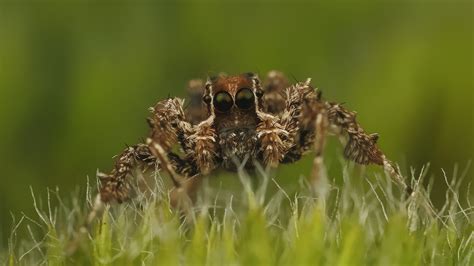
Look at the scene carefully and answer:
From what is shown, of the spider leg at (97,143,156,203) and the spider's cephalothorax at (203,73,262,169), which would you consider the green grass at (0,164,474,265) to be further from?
the spider's cephalothorax at (203,73,262,169)

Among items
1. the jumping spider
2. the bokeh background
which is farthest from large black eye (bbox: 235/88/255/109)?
the bokeh background

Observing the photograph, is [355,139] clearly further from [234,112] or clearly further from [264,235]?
[264,235]

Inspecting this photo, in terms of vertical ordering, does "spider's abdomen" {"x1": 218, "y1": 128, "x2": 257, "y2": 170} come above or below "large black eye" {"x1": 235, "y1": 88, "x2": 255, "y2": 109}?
below

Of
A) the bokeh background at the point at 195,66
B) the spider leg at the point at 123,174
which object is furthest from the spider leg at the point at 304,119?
the bokeh background at the point at 195,66

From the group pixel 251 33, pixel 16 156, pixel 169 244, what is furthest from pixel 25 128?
pixel 169 244

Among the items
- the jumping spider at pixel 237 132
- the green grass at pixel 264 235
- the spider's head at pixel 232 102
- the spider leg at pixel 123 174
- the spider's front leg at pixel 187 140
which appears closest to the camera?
the green grass at pixel 264 235

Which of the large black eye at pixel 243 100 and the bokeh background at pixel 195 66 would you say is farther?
the bokeh background at pixel 195 66

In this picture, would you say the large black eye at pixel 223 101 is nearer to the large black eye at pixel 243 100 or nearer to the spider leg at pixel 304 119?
the large black eye at pixel 243 100

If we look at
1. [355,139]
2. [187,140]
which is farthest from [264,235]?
[187,140]
